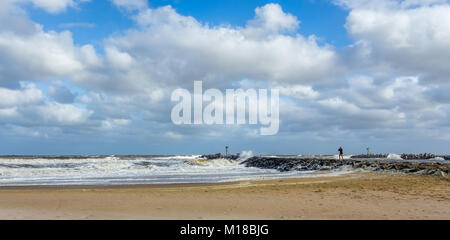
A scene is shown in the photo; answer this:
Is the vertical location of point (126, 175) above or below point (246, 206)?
below

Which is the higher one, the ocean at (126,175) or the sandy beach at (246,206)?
the sandy beach at (246,206)

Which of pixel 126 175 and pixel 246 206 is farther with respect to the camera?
pixel 126 175

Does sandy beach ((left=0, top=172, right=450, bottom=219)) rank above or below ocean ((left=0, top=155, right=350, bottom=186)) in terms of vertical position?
above

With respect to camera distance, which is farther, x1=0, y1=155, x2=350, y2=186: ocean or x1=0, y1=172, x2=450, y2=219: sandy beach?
x1=0, y1=155, x2=350, y2=186: ocean

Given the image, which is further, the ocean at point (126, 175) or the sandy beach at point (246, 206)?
the ocean at point (126, 175)
